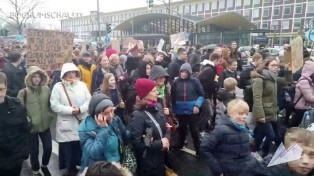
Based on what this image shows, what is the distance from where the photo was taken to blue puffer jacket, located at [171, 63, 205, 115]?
503 centimetres

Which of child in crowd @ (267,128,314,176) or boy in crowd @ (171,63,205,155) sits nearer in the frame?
child in crowd @ (267,128,314,176)

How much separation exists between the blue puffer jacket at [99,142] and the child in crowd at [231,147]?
893 millimetres

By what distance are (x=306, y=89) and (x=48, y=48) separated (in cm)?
496

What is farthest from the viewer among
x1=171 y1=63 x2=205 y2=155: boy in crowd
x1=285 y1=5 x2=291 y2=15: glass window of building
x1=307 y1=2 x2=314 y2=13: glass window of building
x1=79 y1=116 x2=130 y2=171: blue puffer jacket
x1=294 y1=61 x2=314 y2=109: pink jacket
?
x1=285 y1=5 x2=291 y2=15: glass window of building

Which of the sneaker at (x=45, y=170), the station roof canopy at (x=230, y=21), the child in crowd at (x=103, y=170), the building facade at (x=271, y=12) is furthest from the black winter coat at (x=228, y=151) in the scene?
the building facade at (x=271, y=12)

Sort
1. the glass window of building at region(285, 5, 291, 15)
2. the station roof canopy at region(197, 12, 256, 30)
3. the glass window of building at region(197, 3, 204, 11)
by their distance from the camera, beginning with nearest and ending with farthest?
1. the station roof canopy at region(197, 12, 256, 30)
2. the glass window of building at region(285, 5, 291, 15)
3. the glass window of building at region(197, 3, 204, 11)

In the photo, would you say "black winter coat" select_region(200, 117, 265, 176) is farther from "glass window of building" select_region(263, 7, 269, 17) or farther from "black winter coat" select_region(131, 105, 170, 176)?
"glass window of building" select_region(263, 7, 269, 17)

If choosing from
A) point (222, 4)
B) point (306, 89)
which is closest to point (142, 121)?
point (306, 89)

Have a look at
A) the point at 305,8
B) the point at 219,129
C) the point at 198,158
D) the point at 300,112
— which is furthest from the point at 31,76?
the point at 305,8

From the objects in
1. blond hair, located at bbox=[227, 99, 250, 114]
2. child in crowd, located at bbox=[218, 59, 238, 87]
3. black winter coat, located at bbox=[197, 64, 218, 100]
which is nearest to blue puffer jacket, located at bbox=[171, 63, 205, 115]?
black winter coat, located at bbox=[197, 64, 218, 100]

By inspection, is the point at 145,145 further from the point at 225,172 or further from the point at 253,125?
the point at 253,125

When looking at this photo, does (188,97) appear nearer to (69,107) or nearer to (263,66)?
(263,66)

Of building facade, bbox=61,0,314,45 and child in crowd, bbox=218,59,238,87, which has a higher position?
building facade, bbox=61,0,314,45

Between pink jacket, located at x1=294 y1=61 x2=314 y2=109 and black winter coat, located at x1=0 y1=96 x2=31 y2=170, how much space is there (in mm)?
4674
